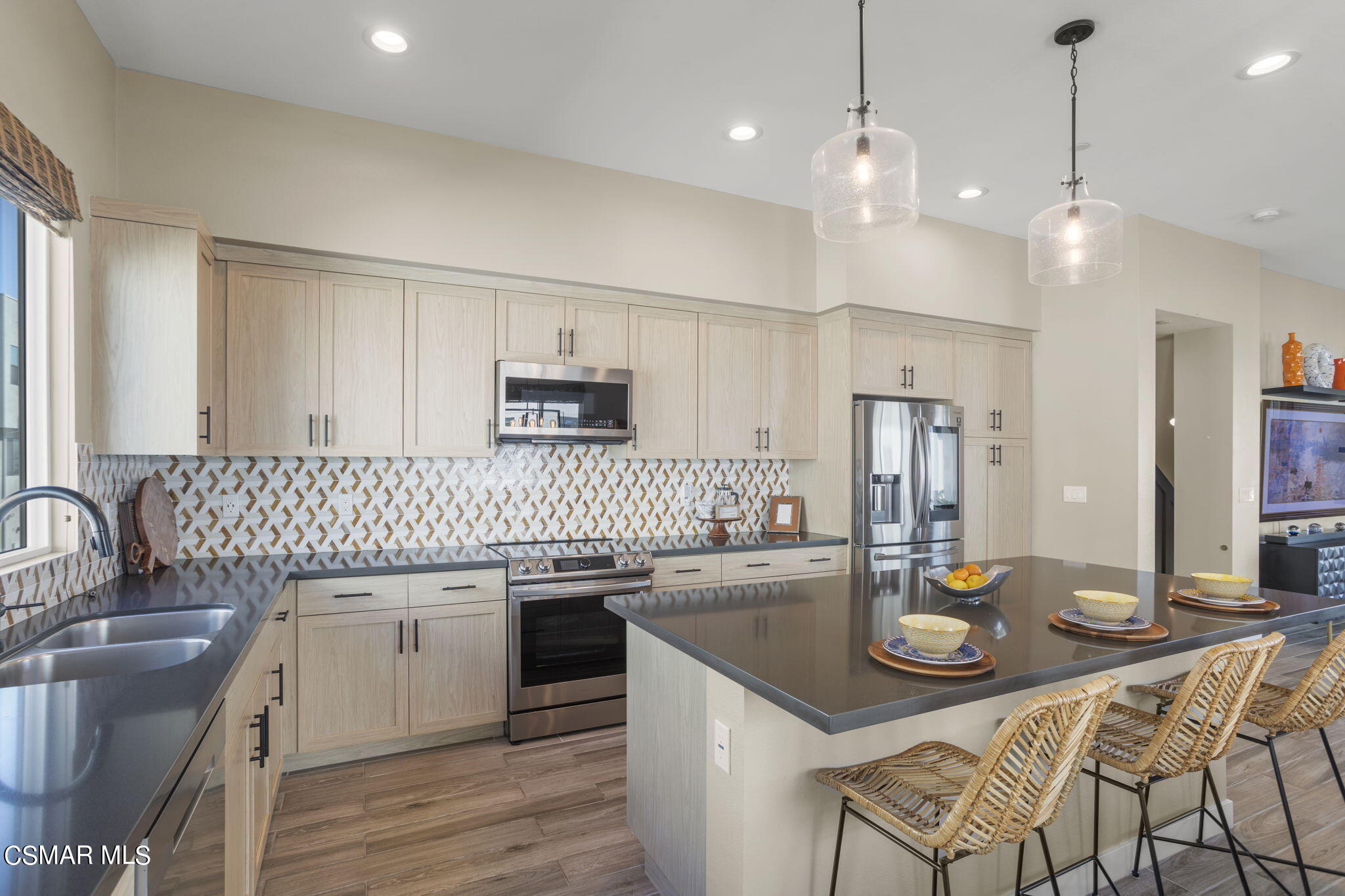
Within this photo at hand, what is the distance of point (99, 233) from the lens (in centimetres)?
255

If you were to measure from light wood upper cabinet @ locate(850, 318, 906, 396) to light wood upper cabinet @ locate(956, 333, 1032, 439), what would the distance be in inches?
21.2

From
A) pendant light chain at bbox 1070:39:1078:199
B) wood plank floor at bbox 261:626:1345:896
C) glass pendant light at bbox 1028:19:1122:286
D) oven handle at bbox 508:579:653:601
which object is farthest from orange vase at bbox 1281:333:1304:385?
oven handle at bbox 508:579:653:601

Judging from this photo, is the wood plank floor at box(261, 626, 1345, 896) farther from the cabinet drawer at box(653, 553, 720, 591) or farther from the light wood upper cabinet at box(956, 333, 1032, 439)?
the light wood upper cabinet at box(956, 333, 1032, 439)

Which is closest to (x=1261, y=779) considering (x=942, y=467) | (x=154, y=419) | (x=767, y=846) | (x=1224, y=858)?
(x=1224, y=858)

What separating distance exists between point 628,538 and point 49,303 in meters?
2.78

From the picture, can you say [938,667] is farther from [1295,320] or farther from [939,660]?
[1295,320]

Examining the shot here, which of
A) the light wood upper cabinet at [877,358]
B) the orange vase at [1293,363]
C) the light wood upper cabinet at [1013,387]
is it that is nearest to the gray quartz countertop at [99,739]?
the light wood upper cabinet at [877,358]

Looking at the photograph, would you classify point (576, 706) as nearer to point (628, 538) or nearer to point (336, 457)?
point (628, 538)

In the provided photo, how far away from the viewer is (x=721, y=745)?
177 cm

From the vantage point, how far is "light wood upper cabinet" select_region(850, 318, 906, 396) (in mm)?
4363

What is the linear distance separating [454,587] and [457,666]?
0.38 metres

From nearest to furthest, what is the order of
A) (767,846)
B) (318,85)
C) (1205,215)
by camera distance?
(767,846), (318,85), (1205,215)

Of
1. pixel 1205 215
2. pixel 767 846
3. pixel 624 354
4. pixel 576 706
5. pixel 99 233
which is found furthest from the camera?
pixel 1205 215

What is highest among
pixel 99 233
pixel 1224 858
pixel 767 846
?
pixel 99 233
